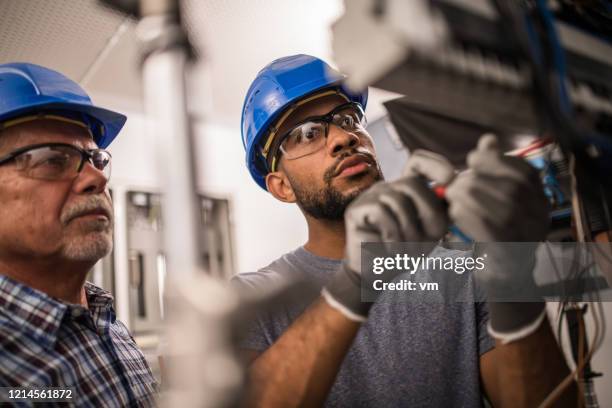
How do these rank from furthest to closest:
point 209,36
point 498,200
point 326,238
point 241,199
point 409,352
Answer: point 241,199, point 209,36, point 326,238, point 409,352, point 498,200

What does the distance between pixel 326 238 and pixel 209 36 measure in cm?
65

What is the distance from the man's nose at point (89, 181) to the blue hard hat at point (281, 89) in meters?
0.32

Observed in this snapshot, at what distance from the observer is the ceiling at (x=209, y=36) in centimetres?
117

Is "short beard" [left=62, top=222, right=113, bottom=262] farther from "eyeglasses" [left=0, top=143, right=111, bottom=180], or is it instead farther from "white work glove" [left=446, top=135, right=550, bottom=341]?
"white work glove" [left=446, top=135, right=550, bottom=341]

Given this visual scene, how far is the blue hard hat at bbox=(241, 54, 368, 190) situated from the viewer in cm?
77

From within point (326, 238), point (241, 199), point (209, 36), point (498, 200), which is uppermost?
point (209, 36)

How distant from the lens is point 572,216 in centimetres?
56

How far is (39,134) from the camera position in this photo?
0.85 m

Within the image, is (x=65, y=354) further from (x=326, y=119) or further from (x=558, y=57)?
(x=558, y=57)

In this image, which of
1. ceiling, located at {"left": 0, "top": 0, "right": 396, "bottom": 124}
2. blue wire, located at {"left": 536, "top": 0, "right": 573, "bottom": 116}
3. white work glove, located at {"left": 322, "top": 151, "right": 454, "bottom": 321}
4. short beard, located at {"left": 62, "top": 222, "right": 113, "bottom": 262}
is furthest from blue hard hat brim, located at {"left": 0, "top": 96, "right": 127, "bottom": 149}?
blue wire, located at {"left": 536, "top": 0, "right": 573, "bottom": 116}

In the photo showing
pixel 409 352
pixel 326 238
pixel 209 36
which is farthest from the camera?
pixel 209 36

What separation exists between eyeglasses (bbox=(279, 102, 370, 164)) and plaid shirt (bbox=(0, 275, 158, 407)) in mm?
493

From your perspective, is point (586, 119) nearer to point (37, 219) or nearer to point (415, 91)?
point (415, 91)

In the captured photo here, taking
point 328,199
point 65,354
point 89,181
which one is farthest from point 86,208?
point 328,199
